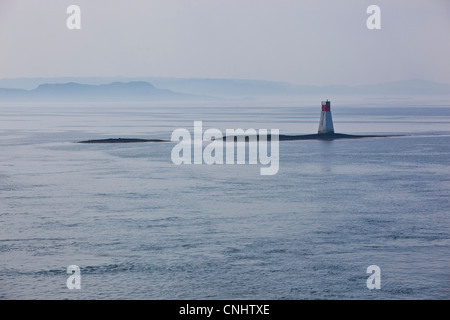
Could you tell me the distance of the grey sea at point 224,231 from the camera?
43.6ft

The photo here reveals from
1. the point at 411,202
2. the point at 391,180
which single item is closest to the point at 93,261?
the point at 411,202

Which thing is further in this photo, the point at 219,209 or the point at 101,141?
the point at 101,141

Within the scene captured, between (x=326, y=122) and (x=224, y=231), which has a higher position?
(x=326, y=122)

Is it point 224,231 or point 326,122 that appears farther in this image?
point 326,122

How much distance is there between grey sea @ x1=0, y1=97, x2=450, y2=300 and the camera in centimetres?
1330

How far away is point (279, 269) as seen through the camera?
1413cm

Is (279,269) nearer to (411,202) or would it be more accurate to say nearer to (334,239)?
(334,239)

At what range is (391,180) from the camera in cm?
2828

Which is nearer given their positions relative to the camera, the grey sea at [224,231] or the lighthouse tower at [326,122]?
the grey sea at [224,231]

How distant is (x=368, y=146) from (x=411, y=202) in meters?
24.4

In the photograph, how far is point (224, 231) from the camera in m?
17.7

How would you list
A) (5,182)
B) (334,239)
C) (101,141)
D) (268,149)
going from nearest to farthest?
(334,239) → (5,182) → (268,149) → (101,141)

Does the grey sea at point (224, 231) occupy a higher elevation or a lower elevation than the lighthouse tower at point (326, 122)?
lower

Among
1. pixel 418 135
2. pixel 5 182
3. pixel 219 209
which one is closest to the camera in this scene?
pixel 219 209
